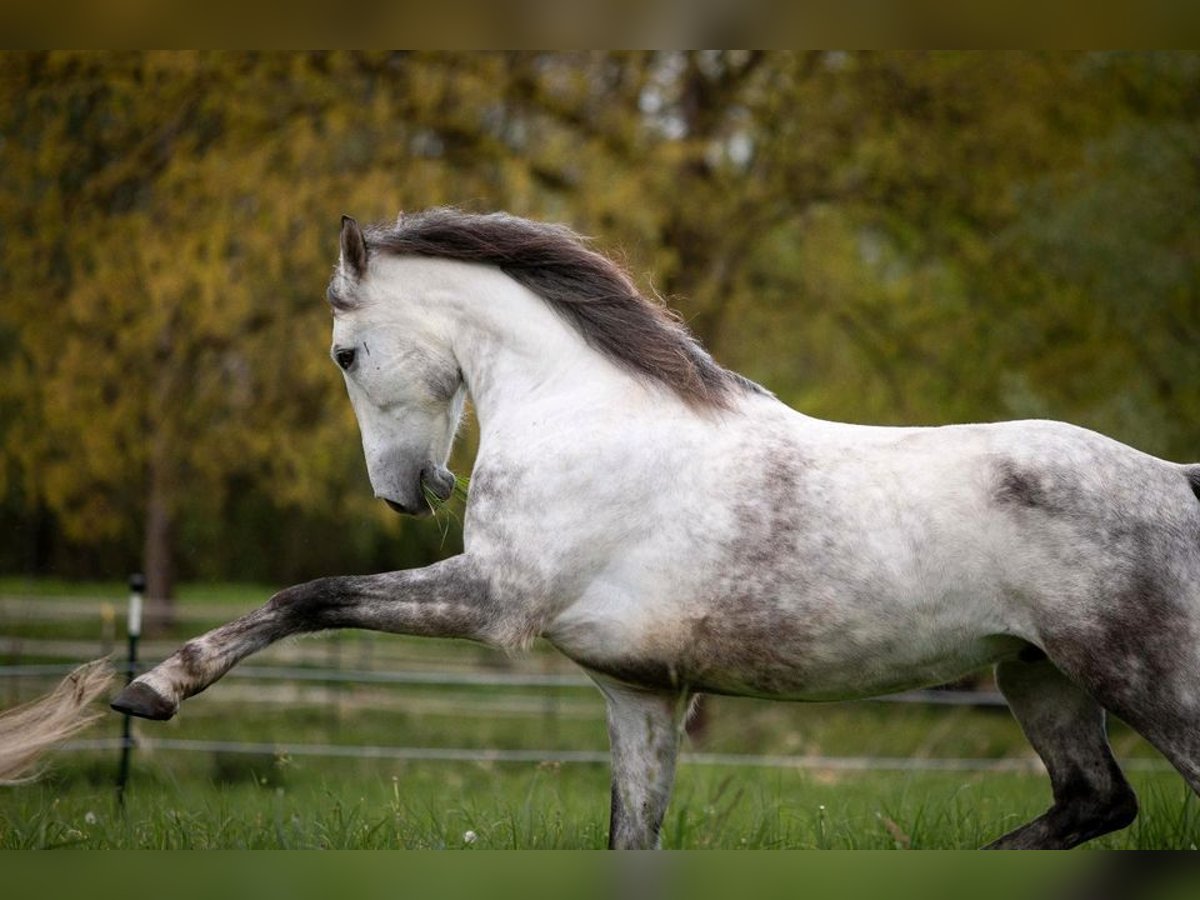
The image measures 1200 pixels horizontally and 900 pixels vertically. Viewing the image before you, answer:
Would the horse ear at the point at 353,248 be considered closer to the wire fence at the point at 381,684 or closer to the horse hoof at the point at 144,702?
the horse hoof at the point at 144,702

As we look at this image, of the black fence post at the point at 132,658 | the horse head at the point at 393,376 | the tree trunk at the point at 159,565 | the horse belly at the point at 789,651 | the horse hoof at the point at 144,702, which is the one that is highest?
the horse head at the point at 393,376

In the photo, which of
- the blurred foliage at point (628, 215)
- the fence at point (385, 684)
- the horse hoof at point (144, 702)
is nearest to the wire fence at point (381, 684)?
the fence at point (385, 684)

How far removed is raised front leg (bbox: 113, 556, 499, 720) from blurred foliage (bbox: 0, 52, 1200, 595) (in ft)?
22.6

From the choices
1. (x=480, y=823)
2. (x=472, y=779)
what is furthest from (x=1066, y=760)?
(x=472, y=779)

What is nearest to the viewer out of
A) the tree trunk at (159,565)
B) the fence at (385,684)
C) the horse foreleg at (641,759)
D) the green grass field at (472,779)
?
the horse foreleg at (641,759)

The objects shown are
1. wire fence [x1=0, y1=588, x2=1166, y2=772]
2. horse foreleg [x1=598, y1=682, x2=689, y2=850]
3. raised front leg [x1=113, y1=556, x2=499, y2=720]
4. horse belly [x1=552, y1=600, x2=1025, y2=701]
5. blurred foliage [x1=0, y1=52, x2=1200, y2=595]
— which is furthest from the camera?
blurred foliage [x1=0, y1=52, x2=1200, y2=595]

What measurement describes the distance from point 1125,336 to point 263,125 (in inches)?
330

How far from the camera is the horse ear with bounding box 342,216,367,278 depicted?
455 cm

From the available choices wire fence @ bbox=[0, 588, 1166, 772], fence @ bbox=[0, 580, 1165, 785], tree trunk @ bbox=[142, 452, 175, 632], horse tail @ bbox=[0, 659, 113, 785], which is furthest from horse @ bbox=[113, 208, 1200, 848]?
tree trunk @ bbox=[142, 452, 175, 632]

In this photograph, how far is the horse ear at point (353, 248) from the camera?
4.55 metres

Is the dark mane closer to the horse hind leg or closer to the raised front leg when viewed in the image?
the raised front leg

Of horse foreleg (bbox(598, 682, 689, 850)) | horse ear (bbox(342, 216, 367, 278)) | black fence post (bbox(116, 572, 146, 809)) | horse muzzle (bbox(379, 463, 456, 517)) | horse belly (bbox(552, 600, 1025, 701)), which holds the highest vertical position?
horse ear (bbox(342, 216, 367, 278))

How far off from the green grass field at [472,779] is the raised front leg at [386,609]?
425mm

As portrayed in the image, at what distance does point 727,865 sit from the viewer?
10.7ft
